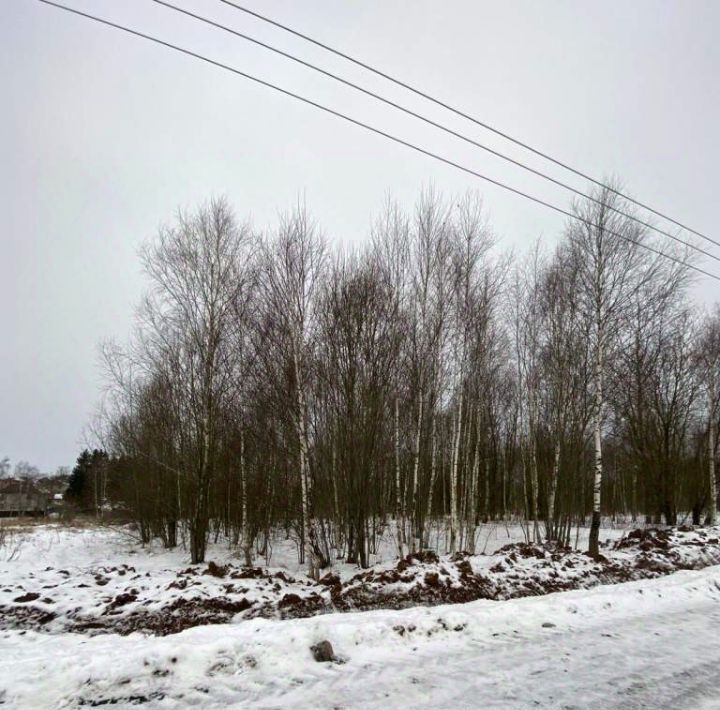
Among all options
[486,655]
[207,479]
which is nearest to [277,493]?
[207,479]

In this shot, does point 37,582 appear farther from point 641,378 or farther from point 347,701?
point 641,378

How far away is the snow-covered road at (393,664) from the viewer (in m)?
4.57

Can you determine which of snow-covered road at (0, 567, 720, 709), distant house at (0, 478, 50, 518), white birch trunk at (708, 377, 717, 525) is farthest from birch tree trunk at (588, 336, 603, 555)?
distant house at (0, 478, 50, 518)

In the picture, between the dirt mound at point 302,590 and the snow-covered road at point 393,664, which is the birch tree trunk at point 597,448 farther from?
the snow-covered road at point 393,664

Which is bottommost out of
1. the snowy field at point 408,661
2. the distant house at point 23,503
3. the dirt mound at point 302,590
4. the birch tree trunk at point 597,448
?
the distant house at point 23,503

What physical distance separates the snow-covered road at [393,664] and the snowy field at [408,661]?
0.06ft

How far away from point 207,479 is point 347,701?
1215 centimetres

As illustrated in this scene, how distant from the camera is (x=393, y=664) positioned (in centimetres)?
554

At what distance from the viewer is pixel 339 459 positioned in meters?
14.5

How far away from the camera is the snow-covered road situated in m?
4.57

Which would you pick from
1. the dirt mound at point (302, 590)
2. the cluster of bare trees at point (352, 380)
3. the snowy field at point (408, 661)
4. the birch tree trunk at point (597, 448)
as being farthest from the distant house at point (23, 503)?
the snowy field at point (408, 661)

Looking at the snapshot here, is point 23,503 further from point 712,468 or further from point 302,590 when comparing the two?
point 712,468

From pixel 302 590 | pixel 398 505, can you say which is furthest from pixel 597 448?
pixel 302 590

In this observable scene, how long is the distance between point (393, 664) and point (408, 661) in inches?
7.7
